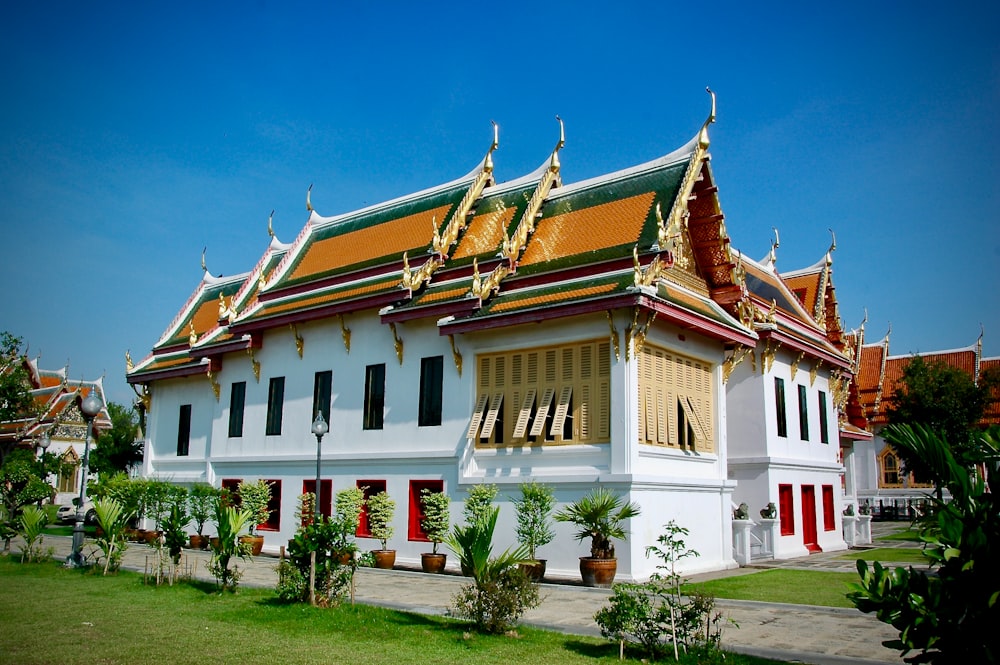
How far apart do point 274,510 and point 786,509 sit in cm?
1331

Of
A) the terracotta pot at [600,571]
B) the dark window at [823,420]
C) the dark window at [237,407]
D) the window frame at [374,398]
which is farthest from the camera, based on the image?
the dark window at [823,420]

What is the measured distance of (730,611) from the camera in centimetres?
1205

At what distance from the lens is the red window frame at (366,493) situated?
2011 centimetres

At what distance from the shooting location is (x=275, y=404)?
23.2 m

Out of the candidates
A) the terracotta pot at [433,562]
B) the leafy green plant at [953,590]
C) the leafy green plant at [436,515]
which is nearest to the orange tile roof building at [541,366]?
the leafy green plant at [436,515]

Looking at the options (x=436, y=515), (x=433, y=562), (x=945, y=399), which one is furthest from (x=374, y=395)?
(x=945, y=399)

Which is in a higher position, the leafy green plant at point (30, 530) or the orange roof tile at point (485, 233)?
the orange roof tile at point (485, 233)

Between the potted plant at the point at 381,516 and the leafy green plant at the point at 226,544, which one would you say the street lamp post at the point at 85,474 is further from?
the potted plant at the point at 381,516

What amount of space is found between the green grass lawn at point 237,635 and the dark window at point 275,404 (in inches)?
408

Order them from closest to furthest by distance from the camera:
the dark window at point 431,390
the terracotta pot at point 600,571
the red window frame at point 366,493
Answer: the terracotta pot at point 600,571
the dark window at point 431,390
the red window frame at point 366,493

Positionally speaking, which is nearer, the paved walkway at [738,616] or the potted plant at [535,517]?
the paved walkway at [738,616]

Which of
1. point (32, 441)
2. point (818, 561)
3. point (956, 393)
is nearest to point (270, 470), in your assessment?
point (818, 561)

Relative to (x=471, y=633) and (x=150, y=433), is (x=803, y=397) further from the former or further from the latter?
(x=150, y=433)

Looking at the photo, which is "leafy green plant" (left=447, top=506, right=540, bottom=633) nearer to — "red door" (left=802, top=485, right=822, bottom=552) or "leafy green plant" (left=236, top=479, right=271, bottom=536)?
"leafy green plant" (left=236, top=479, right=271, bottom=536)
